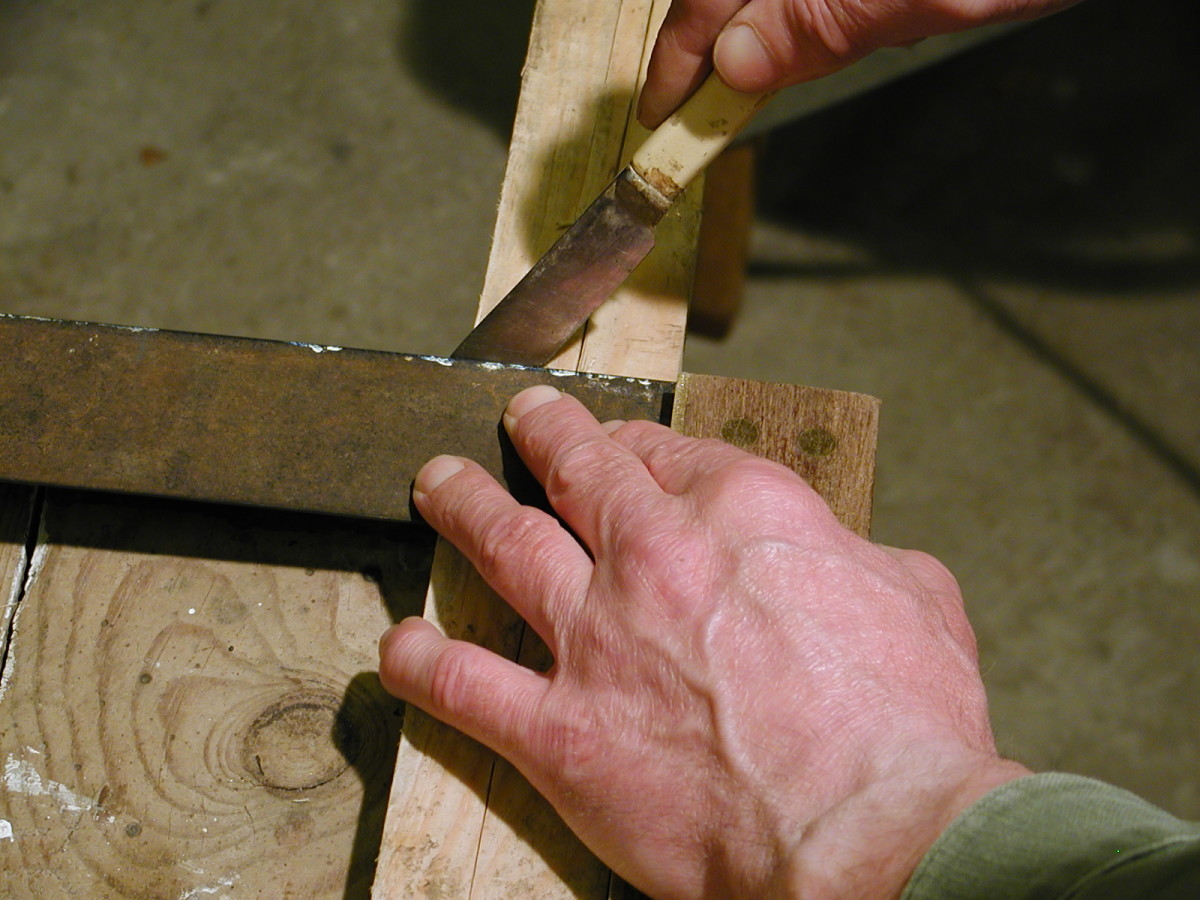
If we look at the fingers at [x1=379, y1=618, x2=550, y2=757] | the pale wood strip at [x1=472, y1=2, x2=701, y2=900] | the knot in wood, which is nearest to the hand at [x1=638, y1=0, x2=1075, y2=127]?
the pale wood strip at [x1=472, y1=2, x2=701, y2=900]

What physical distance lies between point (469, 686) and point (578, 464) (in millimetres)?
256

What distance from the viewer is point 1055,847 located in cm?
66

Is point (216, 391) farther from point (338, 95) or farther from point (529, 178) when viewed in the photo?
point (338, 95)

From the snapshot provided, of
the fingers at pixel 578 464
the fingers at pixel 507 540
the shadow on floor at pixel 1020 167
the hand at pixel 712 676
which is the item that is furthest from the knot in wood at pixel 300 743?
the shadow on floor at pixel 1020 167

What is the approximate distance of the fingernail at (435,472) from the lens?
103cm

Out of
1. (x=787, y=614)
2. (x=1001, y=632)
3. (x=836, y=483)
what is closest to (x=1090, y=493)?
(x=1001, y=632)

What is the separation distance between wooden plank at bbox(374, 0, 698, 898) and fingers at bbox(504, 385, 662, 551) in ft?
0.49

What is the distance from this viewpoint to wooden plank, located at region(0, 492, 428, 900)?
1.08 metres

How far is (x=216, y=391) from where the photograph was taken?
109 cm

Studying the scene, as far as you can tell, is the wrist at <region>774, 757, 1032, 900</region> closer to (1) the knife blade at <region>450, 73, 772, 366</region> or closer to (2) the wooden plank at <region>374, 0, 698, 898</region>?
(2) the wooden plank at <region>374, 0, 698, 898</region>

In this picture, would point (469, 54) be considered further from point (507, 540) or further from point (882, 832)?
point (882, 832)

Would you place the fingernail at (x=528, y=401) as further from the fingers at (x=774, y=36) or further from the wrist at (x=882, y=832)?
the wrist at (x=882, y=832)

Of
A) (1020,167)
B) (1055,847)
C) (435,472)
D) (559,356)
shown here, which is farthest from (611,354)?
(1020,167)

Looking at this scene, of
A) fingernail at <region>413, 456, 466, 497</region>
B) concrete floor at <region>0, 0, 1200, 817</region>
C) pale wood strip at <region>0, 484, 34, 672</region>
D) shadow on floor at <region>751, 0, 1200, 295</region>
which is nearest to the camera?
fingernail at <region>413, 456, 466, 497</region>
